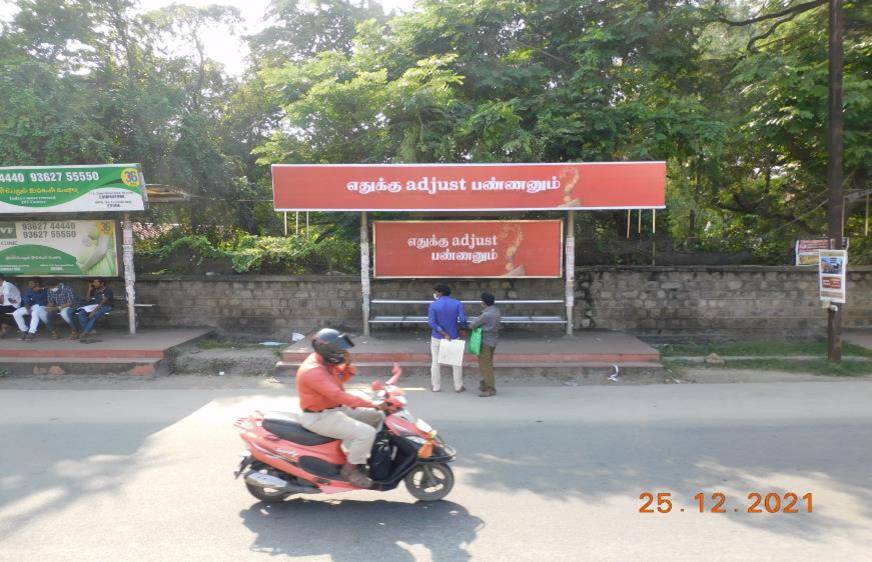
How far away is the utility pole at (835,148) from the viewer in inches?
371

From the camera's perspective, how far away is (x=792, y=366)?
9.73 m

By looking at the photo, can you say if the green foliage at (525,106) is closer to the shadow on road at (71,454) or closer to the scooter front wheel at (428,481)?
the shadow on road at (71,454)

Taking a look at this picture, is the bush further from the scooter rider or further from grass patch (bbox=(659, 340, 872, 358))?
the scooter rider

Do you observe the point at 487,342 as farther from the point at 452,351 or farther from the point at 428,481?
the point at 428,481

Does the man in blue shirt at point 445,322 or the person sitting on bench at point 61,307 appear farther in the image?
the person sitting on bench at point 61,307

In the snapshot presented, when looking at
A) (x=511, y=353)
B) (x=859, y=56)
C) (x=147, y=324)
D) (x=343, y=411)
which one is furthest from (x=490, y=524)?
(x=859, y=56)

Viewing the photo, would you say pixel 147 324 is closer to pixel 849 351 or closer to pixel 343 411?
pixel 343 411

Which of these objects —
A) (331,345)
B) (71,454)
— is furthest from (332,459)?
(71,454)

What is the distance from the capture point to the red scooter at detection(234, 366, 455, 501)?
4402 millimetres

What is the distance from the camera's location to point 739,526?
4.14m

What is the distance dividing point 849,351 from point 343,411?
1018cm

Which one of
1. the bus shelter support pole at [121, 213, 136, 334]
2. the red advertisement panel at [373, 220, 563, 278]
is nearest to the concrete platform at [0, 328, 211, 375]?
the bus shelter support pole at [121, 213, 136, 334]

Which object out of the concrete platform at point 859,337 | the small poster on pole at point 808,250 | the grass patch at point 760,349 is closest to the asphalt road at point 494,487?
the grass patch at point 760,349

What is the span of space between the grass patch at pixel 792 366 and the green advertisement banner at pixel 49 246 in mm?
11341
